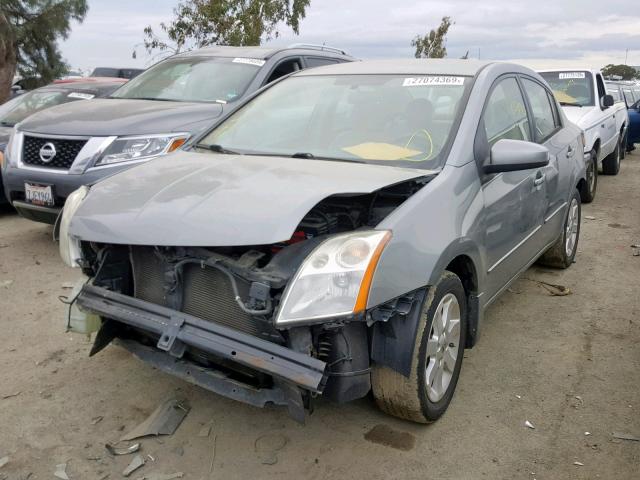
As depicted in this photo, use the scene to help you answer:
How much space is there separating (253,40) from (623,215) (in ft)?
36.7

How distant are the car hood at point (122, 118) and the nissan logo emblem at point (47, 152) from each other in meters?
0.12

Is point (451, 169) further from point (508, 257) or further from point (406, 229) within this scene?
point (508, 257)

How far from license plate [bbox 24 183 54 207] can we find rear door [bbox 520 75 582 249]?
3928mm

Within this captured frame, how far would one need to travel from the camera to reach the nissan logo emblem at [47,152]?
5.56 metres

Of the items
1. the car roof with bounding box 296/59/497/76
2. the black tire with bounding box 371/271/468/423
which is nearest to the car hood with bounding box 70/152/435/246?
the black tire with bounding box 371/271/468/423

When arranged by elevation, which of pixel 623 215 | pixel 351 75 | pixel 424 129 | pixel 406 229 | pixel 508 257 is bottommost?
pixel 623 215

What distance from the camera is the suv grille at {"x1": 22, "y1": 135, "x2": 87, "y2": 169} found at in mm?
5508

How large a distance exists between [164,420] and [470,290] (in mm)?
1704

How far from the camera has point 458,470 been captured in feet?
9.18

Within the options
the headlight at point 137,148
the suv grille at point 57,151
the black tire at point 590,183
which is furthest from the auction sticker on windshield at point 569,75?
the suv grille at point 57,151

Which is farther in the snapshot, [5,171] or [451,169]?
[5,171]

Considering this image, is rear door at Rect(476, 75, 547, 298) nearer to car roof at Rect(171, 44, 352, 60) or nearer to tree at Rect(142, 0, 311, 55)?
car roof at Rect(171, 44, 352, 60)

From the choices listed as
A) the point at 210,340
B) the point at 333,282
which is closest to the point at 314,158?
the point at 333,282

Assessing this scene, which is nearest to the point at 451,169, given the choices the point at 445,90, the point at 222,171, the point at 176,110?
the point at 445,90
